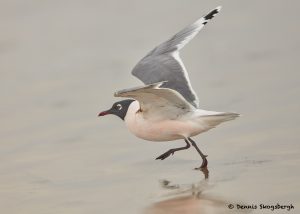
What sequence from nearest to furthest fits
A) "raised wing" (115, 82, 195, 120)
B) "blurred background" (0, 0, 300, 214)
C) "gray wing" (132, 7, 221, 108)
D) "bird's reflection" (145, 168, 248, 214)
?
"bird's reflection" (145, 168, 248, 214) → "blurred background" (0, 0, 300, 214) → "raised wing" (115, 82, 195, 120) → "gray wing" (132, 7, 221, 108)

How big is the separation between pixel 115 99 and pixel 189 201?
130 inches

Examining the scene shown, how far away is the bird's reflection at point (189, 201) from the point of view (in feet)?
22.0

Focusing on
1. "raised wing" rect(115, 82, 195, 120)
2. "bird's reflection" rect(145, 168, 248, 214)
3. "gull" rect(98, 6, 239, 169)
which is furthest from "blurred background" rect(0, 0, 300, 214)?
"raised wing" rect(115, 82, 195, 120)

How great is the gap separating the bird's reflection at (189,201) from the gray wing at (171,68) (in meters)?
1.12

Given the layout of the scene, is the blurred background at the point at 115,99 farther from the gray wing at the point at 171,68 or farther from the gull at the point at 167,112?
the gray wing at the point at 171,68

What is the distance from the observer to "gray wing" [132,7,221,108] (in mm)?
8453

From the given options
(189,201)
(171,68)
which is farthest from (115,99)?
(189,201)

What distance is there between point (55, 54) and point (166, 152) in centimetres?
406

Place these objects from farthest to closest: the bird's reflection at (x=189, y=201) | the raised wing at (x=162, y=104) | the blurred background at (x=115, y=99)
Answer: the raised wing at (x=162, y=104)
the blurred background at (x=115, y=99)
the bird's reflection at (x=189, y=201)

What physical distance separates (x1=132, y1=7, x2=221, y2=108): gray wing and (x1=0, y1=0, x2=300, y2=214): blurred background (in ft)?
1.60

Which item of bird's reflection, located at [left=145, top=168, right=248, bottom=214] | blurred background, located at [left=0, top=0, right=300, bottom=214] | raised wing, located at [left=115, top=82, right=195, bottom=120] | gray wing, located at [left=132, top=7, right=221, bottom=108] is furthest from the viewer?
gray wing, located at [left=132, top=7, right=221, bottom=108]

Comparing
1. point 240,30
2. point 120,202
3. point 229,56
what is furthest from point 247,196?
point 240,30

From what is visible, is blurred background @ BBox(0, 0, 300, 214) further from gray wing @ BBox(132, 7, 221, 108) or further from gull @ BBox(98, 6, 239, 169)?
gray wing @ BBox(132, 7, 221, 108)

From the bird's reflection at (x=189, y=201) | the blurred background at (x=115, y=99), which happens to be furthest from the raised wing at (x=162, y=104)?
the bird's reflection at (x=189, y=201)
